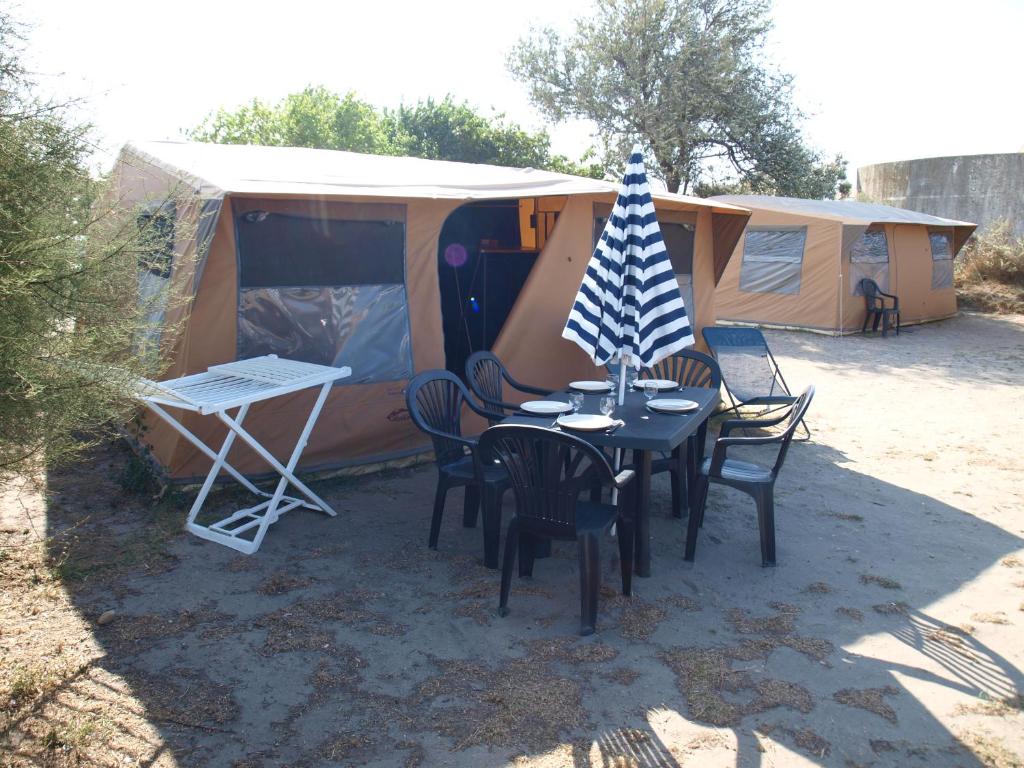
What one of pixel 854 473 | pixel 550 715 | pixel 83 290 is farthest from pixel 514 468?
pixel 854 473

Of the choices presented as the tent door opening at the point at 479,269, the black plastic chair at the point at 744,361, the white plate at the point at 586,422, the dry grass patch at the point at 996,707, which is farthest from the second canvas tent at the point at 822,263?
the dry grass patch at the point at 996,707

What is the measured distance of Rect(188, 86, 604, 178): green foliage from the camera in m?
22.1

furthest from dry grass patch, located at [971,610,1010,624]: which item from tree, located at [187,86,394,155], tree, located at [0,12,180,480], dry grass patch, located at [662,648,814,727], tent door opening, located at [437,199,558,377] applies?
tree, located at [187,86,394,155]

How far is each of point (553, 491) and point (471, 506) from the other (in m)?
1.16

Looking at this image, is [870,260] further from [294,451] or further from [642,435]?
[294,451]

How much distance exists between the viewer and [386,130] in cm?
2420

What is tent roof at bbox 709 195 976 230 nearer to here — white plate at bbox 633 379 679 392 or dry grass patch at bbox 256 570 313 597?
white plate at bbox 633 379 679 392

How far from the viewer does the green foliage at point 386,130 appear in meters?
22.1

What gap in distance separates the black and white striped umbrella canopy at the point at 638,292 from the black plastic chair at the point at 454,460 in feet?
2.62

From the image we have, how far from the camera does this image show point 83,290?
A: 2.45 meters

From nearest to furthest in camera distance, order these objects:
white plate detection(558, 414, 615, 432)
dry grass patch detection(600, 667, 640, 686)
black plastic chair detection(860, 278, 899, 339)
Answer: dry grass patch detection(600, 667, 640, 686) < white plate detection(558, 414, 615, 432) < black plastic chair detection(860, 278, 899, 339)

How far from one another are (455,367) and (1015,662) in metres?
4.43

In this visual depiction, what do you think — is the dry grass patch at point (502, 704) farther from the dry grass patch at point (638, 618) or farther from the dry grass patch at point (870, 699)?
the dry grass patch at point (870, 699)

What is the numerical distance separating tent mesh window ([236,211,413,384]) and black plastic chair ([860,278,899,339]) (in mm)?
9370
